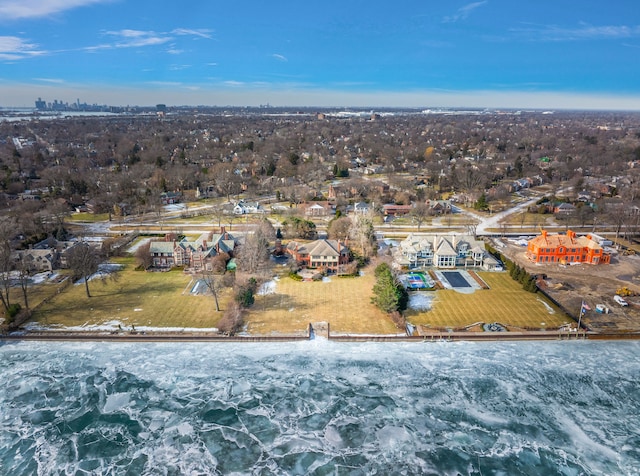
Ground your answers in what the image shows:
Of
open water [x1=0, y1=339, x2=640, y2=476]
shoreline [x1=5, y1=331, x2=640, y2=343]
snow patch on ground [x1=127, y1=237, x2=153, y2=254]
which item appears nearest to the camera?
open water [x1=0, y1=339, x2=640, y2=476]

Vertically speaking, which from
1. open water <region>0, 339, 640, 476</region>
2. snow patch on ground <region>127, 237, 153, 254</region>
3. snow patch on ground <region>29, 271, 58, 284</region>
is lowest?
open water <region>0, 339, 640, 476</region>

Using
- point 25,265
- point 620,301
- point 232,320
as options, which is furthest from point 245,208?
point 620,301

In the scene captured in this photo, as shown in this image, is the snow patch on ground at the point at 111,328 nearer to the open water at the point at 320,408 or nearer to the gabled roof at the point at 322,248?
the open water at the point at 320,408

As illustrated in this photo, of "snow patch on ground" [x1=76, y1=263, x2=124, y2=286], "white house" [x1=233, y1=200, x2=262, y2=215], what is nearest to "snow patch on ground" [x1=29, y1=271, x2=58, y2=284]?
"snow patch on ground" [x1=76, y1=263, x2=124, y2=286]

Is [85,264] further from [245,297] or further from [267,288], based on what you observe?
[267,288]

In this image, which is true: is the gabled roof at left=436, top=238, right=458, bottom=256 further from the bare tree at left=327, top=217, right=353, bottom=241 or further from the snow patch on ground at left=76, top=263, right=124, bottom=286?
the snow patch on ground at left=76, top=263, right=124, bottom=286

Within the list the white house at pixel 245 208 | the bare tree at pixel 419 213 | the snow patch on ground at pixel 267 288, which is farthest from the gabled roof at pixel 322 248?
the white house at pixel 245 208

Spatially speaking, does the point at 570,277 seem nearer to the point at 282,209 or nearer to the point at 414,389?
the point at 414,389

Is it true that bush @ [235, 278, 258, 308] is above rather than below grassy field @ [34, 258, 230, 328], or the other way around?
above
